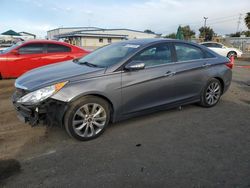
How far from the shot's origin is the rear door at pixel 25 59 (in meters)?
8.28

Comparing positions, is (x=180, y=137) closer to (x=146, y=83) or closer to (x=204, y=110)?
(x=146, y=83)

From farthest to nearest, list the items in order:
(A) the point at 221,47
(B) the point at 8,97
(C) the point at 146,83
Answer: (A) the point at 221,47
(B) the point at 8,97
(C) the point at 146,83

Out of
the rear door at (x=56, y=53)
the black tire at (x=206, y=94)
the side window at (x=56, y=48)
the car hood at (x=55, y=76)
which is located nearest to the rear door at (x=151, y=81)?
the car hood at (x=55, y=76)

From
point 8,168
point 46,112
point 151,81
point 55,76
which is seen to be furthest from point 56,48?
point 8,168

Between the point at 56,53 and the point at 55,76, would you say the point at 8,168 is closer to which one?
the point at 55,76

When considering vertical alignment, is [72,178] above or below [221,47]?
below

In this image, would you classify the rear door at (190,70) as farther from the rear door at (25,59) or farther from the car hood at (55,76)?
the rear door at (25,59)

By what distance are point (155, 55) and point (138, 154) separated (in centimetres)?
198

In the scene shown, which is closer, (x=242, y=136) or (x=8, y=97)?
(x=242, y=136)

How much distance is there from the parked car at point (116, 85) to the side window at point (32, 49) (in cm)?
419

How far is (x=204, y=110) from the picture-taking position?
217 inches

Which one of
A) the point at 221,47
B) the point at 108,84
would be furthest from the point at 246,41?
the point at 108,84

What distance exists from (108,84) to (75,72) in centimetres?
58

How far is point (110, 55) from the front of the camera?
4.71m
